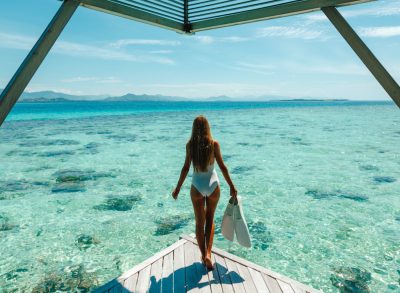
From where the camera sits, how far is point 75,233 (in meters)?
7.58

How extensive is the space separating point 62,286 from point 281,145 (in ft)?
61.0

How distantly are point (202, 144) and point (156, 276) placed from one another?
1931mm

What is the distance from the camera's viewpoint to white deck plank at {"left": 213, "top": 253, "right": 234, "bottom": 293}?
3474 mm

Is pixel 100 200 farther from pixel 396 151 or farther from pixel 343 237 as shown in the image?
pixel 396 151

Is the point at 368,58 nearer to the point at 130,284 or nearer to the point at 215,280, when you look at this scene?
the point at 215,280

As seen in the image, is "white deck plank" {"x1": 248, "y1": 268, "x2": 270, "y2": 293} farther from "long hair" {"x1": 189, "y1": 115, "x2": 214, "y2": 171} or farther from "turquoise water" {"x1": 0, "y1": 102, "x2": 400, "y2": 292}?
"turquoise water" {"x1": 0, "y1": 102, "x2": 400, "y2": 292}

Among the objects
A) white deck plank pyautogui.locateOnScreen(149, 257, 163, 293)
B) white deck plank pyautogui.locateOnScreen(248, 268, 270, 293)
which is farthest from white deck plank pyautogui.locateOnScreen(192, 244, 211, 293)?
white deck plank pyautogui.locateOnScreen(248, 268, 270, 293)

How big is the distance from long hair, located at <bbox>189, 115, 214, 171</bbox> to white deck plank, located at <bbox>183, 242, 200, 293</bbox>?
57.4 inches

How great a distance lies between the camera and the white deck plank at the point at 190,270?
3.51 metres

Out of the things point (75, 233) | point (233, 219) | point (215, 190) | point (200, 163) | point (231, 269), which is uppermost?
point (200, 163)

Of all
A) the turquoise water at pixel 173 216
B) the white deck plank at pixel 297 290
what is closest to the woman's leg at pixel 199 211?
the white deck plank at pixel 297 290

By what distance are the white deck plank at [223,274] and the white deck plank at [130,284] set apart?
1.14 meters

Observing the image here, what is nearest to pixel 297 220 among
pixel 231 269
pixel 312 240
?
pixel 312 240

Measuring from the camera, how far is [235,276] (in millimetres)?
3711
